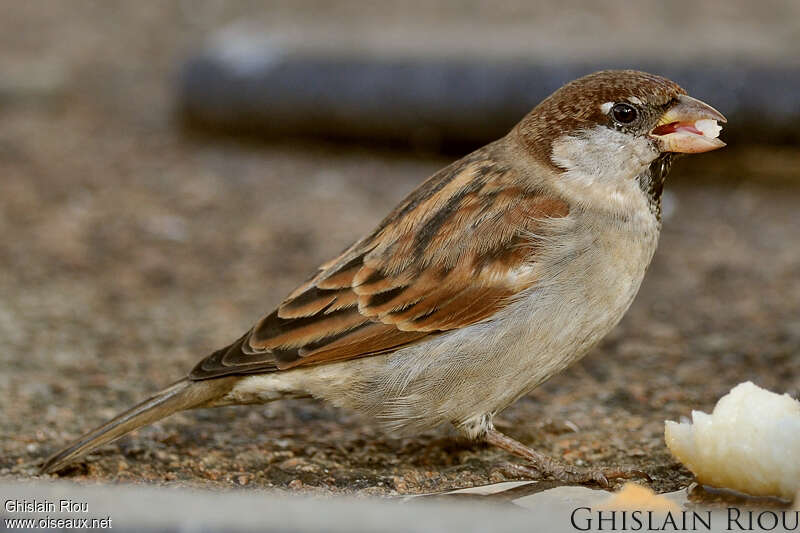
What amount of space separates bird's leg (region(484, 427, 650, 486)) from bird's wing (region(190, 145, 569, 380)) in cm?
40

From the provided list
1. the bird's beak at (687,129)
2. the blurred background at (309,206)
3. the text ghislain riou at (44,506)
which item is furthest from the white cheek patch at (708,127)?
the text ghislain riou at (44,506)

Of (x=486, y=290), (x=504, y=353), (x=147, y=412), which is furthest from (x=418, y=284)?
(x=147, y=412)

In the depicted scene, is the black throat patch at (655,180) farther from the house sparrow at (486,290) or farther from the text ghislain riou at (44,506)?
the text ghislain riou at (44,506)

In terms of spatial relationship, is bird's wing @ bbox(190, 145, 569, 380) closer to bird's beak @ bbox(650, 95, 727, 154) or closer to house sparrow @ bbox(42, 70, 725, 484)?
house sparrow @ bbox(42, 70, 725, 484)

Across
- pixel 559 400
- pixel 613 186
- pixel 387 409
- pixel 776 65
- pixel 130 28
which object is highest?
pixel 130 28

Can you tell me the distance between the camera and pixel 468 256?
3562mm

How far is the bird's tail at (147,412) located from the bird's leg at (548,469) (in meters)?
0.87

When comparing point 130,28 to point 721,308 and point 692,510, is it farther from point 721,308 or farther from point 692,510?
point 692,510

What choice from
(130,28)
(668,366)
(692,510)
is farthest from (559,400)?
(130,28)

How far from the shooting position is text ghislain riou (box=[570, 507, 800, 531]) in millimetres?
2566

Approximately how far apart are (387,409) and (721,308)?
226cm

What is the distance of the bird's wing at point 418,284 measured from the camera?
11.6 feet

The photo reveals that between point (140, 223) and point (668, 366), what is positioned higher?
point (140, 223)

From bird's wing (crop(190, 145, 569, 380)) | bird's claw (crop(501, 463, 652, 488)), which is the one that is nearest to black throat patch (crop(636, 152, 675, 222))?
bird's wing (crop(190, 145, 569, 380))
